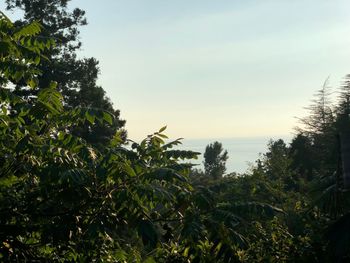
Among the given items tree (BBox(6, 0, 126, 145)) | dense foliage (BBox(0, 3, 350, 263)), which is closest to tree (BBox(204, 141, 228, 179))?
tree (BBox(6, 0, 126, 145))

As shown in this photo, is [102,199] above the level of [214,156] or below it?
below

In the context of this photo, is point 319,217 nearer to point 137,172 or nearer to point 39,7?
point 137,172

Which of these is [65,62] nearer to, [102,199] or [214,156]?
[102,199]

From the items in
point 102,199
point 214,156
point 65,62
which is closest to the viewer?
point 102,199

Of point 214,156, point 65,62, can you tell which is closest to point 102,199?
point 65,62

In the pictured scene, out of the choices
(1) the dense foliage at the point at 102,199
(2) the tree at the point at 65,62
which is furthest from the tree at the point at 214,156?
(1) the dense foliage at the point at 102,199

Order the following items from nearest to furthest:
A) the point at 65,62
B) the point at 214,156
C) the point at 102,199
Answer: the point at 102,199, the point at 65,62, the point at 214,156

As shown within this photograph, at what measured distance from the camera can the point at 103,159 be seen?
5.64m

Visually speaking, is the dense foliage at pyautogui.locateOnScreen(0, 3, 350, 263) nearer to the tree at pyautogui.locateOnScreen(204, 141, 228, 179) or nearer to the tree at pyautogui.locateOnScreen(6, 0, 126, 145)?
the tree at pyautogui.locateOnScreen(6, 0, 126, 145)

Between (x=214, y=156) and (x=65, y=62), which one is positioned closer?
(x=65, y=62)

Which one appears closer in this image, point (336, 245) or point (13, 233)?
point (13, 233)

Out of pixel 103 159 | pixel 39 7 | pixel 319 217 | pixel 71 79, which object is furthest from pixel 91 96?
pixel 103 159

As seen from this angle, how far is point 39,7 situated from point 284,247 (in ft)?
131

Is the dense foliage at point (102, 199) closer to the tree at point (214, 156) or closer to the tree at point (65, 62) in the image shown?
the tree at point (65, 62)
